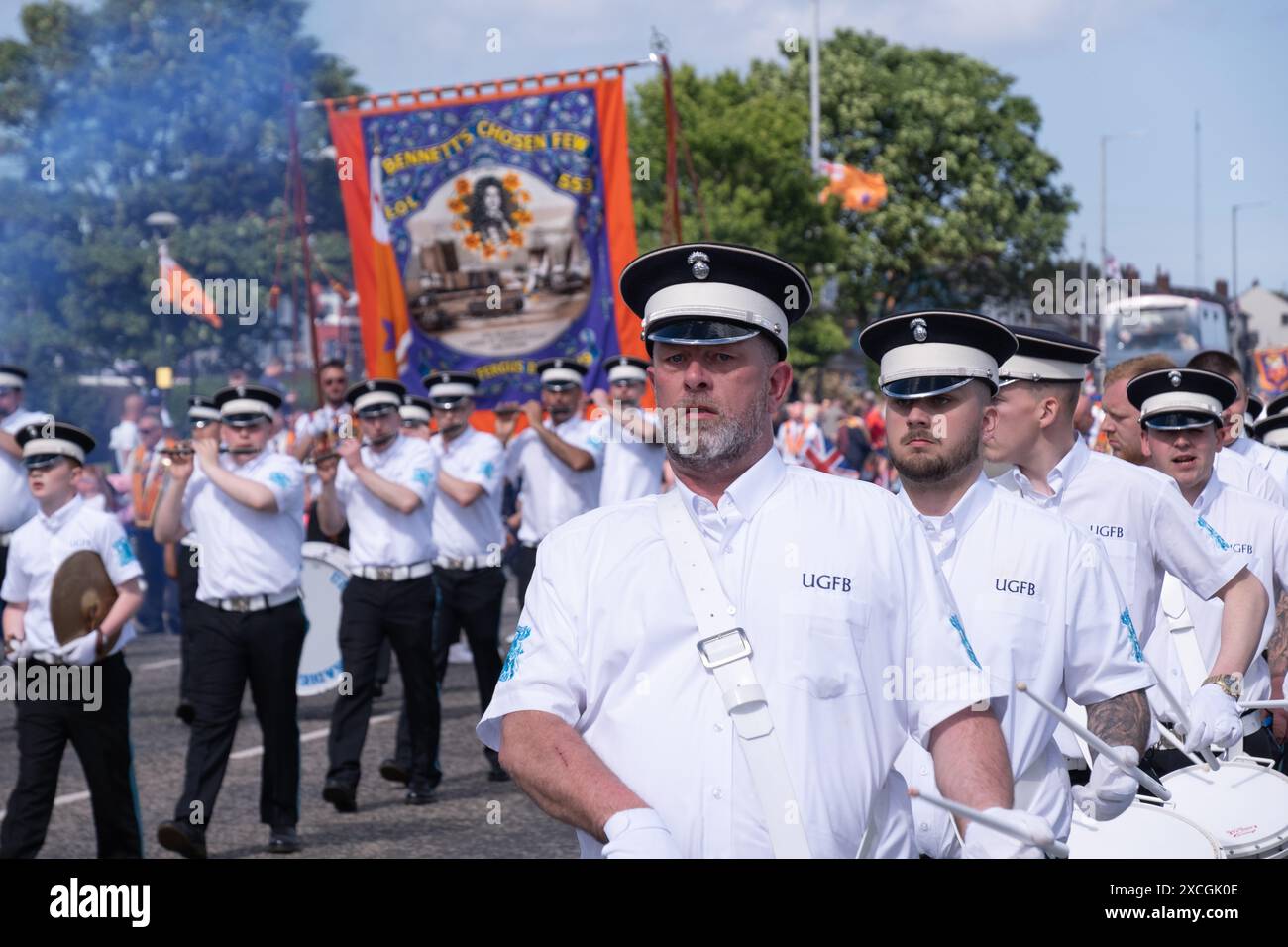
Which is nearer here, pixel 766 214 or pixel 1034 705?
pixel 1034 705

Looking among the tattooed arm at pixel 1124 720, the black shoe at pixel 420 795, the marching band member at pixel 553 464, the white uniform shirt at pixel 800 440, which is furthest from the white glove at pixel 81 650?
the white uniform shirt at pixel 800 440

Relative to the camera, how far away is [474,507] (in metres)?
11.9

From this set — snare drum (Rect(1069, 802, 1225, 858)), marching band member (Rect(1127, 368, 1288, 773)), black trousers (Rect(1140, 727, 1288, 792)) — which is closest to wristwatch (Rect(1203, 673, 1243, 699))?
black trousers (Rect(1140, 727, 1288, 792))

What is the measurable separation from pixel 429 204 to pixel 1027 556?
A: 36.2ft

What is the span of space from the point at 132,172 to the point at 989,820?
60.5m

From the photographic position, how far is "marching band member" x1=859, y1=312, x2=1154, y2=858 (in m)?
4.46

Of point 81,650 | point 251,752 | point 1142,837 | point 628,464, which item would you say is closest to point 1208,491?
point 1142,837

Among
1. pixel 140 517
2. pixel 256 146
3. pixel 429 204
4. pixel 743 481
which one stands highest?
pixel 256 146

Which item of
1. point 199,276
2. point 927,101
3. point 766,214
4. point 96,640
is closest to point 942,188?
point 927,101

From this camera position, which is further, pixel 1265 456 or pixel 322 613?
pixel 322 613

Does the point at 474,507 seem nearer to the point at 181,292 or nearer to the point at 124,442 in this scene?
the point at 181,292

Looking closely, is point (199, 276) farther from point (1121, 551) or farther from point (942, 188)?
point (1121, 551)

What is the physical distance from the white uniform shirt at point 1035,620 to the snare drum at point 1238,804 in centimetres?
52

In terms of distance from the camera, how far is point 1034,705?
4527 millimetres
